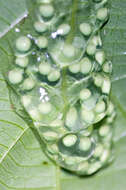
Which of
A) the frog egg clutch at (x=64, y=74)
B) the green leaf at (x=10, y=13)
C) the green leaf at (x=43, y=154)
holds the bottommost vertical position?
the green leaf at (x=43, y=154)

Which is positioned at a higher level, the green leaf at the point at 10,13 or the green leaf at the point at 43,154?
the green leaf at the point at 10,13

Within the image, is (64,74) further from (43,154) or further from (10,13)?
(43,154)

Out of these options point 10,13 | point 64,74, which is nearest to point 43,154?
point 64,74

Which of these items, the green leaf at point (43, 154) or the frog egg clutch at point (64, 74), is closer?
the frog egg clutch at point (64, 74)

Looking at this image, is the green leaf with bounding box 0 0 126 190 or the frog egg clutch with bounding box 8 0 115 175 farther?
the green leaf with bounding box 0 0 126 190
